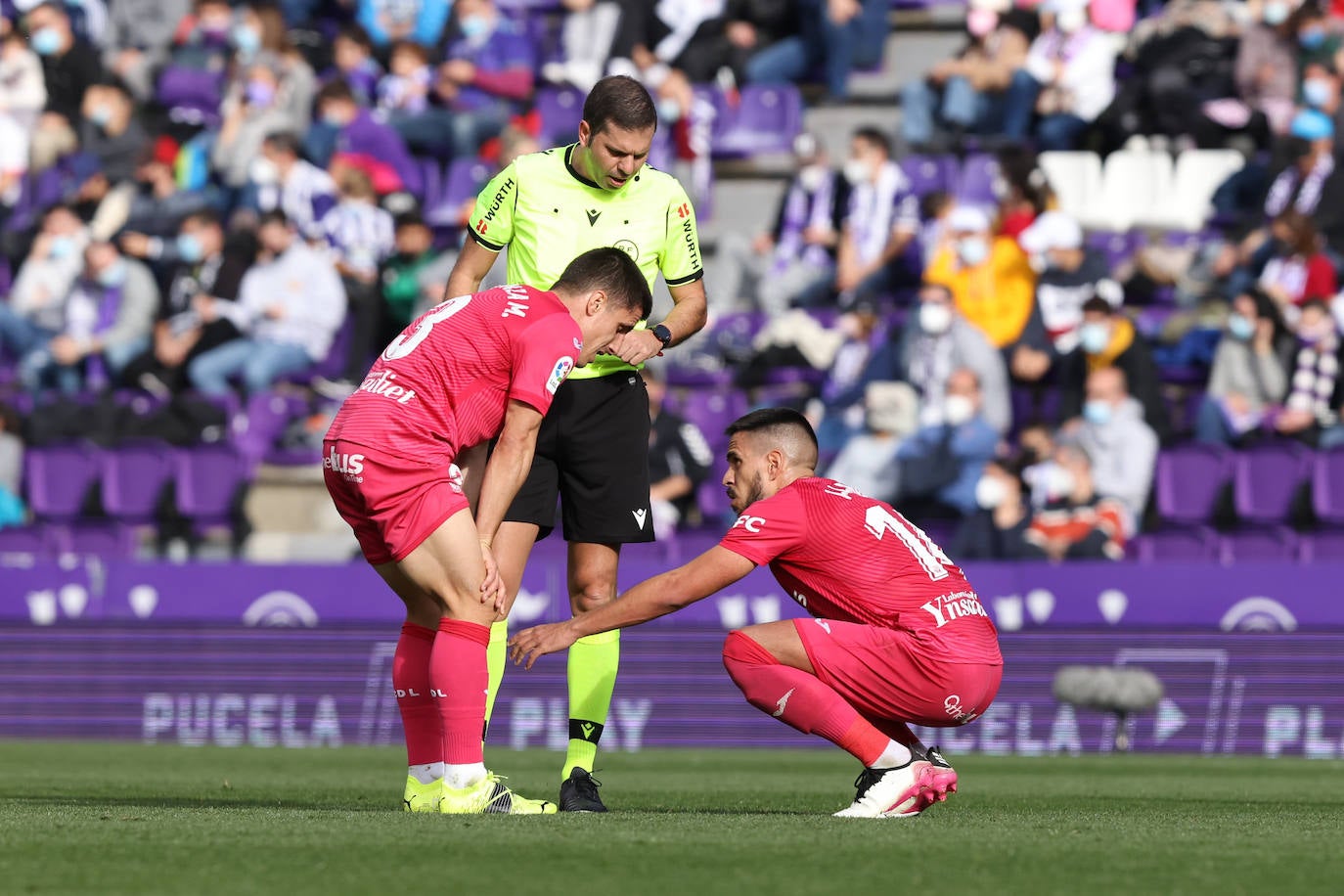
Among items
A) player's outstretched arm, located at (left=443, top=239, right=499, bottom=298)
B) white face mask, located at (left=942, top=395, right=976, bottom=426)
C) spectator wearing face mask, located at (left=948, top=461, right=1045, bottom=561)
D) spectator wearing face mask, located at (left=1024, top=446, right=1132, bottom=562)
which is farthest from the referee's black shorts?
white face mask, located at (left=942, top=395, right=976, bottom=426)

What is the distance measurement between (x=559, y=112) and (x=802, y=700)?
12.4 m

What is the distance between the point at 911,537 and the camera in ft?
21.0

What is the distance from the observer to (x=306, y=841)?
199 inches

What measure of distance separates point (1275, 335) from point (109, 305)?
9.31 meters

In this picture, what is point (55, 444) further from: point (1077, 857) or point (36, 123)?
point (1077, 857)

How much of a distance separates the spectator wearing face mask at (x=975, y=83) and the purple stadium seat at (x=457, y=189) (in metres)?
3.64

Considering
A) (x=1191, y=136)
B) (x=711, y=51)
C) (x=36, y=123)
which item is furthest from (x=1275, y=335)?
(x=36, y=123)

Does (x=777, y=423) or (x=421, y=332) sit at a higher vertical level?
(x=421, y=332)

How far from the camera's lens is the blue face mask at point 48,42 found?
64.8 feet

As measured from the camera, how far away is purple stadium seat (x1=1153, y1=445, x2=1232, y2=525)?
13.8 meters

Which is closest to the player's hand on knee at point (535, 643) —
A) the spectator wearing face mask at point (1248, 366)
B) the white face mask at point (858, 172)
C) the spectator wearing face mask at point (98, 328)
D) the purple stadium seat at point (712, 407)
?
the purple stadium seat at point (712, 407)

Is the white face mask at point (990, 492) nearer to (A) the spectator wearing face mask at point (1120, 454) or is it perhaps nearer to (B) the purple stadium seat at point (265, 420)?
(A) the spectator wearing face mask at point (1120, 454)

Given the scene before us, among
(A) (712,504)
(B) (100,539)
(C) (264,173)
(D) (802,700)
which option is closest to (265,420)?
(B) (100,539)

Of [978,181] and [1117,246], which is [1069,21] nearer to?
[978,181]
